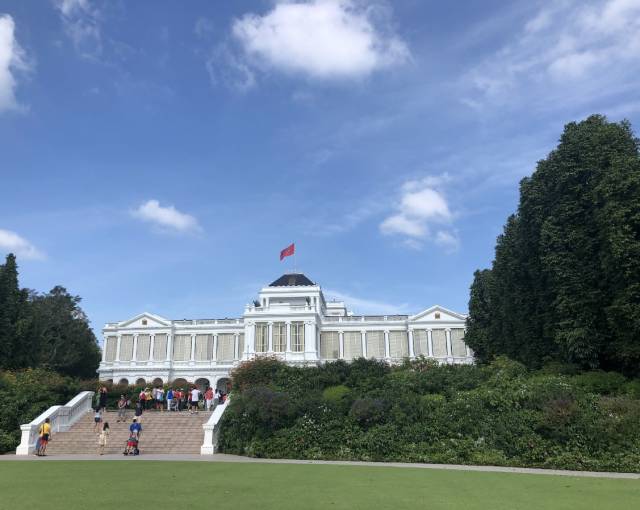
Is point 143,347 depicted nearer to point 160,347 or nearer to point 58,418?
point 160,347

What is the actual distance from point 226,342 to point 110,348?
1473cm

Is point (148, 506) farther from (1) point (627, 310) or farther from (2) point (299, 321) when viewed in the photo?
(2) point (299, 321)

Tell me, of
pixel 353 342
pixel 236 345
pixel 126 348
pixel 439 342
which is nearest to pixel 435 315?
pixel 439 342

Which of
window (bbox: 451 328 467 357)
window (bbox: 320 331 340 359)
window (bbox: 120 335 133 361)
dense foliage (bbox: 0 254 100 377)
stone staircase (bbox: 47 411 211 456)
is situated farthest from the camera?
window (bbox: 120 335 133 361)

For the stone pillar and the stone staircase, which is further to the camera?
the stone pillar

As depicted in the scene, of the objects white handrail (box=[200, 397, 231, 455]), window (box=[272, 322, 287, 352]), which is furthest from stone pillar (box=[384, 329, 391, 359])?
white handrail (box=[200, 397, 231, 455])

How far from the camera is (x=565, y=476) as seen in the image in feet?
44.7

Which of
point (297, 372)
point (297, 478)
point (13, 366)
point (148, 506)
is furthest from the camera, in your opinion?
point (13, 366)

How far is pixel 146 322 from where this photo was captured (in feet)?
218

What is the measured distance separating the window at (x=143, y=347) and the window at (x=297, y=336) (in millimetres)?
19556

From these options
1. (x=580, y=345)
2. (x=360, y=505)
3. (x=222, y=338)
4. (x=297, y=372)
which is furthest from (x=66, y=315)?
(x=360, y=505)

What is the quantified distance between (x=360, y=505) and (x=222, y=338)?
193ft

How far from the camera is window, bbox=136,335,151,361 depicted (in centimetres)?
6544

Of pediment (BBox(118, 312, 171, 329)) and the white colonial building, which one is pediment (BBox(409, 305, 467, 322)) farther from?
pediment (BBox(118, 312, 171, 329))
